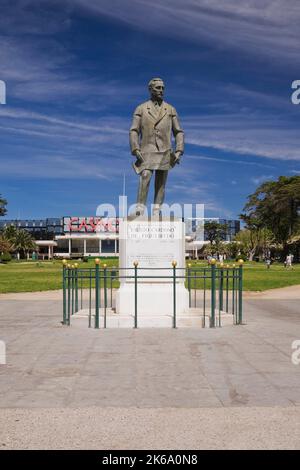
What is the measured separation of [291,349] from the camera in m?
9.00

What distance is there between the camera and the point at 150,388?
6.36 m

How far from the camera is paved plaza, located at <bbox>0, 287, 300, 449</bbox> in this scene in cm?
464

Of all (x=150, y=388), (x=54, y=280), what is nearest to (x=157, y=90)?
(x=150, y=388)

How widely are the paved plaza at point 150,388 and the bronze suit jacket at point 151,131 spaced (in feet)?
15.4

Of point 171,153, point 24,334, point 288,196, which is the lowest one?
point 24,334

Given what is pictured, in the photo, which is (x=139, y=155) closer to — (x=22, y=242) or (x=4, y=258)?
(x=4, y=258)

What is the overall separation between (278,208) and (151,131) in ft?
241

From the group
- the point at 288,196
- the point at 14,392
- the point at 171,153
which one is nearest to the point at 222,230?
the point at 288,196

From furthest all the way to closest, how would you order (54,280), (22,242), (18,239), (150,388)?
(22,242) < (18,239) < (54,280) < (150,388)

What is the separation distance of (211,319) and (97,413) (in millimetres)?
6936

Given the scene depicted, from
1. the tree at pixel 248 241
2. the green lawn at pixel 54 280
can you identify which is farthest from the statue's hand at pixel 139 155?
the tree at pixel 248 241

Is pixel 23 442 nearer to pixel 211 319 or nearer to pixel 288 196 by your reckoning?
pixel 211 319

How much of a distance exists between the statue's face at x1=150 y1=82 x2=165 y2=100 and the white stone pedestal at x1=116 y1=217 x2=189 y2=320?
3.09 m
